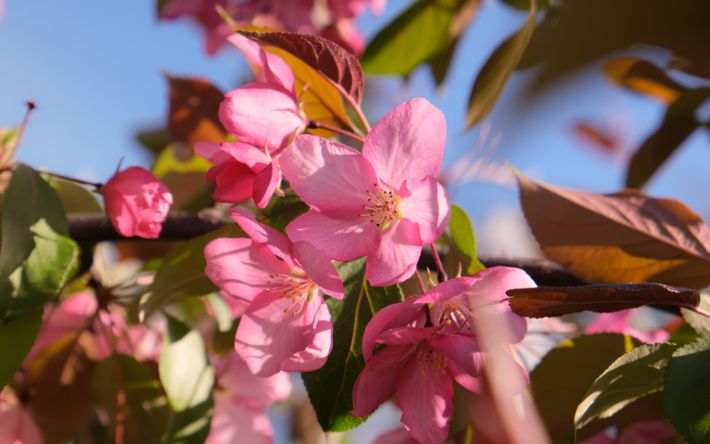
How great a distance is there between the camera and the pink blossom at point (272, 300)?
0.61m

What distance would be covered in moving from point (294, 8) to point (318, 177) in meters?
0.98

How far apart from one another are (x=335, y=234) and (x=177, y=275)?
0.19 m

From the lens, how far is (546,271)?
760mm

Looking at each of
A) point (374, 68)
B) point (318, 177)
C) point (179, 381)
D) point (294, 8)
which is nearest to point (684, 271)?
point (318, 177)

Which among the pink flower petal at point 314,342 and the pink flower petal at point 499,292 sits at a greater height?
the pink flower petal at point 499,292

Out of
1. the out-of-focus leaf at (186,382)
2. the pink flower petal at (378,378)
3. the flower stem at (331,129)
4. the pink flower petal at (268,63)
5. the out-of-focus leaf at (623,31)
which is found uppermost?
the out-of-focus leaf at (623,31)

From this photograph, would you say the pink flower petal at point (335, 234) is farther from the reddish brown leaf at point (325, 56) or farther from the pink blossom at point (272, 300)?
the reddish brown leaf at point (325, 56)

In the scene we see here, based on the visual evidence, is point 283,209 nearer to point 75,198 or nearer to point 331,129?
point 331,129

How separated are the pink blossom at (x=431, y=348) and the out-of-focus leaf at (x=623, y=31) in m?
0.38

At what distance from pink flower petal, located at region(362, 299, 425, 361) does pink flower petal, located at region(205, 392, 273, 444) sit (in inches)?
18.6

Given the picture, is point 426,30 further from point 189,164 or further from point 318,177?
point 318,177

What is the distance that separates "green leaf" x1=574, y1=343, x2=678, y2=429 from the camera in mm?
567

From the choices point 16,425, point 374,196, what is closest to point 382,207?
point 374,196

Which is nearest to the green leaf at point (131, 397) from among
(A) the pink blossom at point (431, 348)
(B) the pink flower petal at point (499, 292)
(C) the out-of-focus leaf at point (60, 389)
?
(C) the out-of-focus leaf at point (60, 389)
